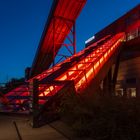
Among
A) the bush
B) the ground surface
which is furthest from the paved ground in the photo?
the bush

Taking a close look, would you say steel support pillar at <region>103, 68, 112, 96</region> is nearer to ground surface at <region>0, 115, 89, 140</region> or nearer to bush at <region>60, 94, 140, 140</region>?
bush at <region>60, 94, 140, 140</region>

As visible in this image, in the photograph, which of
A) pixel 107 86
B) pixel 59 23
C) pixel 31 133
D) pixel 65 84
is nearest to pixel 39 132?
pixel 31 133

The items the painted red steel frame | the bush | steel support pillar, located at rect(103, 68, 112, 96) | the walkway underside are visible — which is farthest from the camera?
the painted red steel frame

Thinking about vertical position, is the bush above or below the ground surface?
above

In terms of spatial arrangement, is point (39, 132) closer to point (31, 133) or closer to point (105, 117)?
point (31, 133)

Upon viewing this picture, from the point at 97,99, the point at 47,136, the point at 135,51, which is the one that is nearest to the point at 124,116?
the point at 97,99

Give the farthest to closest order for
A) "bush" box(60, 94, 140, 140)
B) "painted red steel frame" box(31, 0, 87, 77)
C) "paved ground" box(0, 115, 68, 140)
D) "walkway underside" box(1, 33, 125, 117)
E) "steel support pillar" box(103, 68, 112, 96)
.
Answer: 1. "painted red steel frame" box(31, 0, 87, 77)
2. "walkway underside" box(1, 33, 125, 117)
3. "steel support pillar" box(103, 68, 112, 96)
4. "paved ground" box(0, 115, 68, 140)
5. "bush" box(60, 94, 140, 140)

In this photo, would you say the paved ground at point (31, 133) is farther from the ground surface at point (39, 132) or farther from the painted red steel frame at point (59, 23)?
the painted red steel frame at point (59, 23)

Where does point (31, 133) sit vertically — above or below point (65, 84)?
below

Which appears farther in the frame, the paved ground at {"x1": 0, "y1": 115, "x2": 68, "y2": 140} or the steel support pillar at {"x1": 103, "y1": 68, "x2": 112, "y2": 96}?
the steel support pillar at {"x1": 103, "y1": 68, "x2": 112, "y2": 96}

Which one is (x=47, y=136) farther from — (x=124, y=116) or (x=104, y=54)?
(x=104, y=54)

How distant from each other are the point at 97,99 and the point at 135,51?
45.6 ft

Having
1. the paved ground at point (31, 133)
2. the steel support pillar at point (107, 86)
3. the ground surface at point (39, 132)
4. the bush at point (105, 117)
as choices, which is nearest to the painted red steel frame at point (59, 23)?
the steel support pillar at point (107, 86)

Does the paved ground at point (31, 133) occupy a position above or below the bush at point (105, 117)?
below
